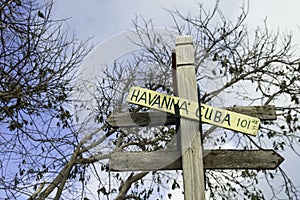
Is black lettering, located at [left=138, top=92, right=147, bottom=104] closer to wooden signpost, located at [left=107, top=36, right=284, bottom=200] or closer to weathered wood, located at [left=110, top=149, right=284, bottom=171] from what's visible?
wooden signpost, located at [left=107, top=36, right=284, bottom=200]

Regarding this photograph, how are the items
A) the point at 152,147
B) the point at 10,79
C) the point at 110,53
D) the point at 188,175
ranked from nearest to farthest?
the point at 188,175
the point at 110,53
the point at 10,79
the point at 152,147

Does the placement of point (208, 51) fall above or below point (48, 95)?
above

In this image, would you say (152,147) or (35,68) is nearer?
(35,68)

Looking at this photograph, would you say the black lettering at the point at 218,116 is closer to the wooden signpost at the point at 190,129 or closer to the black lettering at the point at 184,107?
the wooden signpost at the point at 190,129

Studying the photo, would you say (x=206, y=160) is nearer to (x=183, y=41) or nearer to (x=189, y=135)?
(x=189, y=135)

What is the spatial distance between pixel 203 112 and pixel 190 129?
0.11m

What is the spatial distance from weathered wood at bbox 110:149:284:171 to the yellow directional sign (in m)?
0.12

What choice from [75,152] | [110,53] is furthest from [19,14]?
[75,152]

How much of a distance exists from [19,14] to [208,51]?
2021 millimetres

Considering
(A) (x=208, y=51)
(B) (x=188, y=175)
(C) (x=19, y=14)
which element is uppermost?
(A) (x=208, y=51)

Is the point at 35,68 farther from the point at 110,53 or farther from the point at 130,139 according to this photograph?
the point at 130,139

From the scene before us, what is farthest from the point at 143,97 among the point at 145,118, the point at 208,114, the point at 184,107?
the point at 208,114

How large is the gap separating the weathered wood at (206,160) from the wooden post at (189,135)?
0.23 feet

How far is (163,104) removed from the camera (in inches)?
76.3
